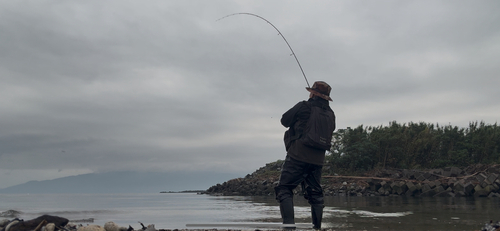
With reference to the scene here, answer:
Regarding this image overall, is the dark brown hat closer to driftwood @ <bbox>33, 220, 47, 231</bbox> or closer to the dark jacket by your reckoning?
the dark jacket

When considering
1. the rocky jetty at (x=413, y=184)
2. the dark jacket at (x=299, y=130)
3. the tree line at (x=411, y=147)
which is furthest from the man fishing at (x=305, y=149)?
the tree line at (x=411, y=147)

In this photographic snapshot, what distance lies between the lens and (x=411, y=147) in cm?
2211

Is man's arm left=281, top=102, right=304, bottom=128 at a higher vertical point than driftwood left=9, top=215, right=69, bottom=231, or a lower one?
higher

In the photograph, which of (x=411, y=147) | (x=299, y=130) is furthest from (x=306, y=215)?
(x=411, y=147)

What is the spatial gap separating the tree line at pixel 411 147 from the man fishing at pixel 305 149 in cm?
1587

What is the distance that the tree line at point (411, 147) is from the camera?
2064 centimetres

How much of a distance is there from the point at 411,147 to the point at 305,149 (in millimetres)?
19285

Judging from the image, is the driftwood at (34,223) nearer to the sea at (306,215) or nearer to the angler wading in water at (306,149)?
the sea at (306,215)

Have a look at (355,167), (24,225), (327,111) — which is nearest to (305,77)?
(327,111)

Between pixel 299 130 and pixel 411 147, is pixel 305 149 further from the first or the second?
pixel 411 147

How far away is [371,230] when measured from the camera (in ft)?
15.3

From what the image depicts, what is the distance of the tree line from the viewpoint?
20.6 meters

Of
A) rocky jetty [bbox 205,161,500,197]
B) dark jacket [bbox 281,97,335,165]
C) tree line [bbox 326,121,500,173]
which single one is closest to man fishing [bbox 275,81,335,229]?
dark jacket [bbox 281,97,335,165]

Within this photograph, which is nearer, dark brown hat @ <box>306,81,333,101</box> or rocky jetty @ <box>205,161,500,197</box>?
dark brown hat @ <box>306,81,333,101</box>
